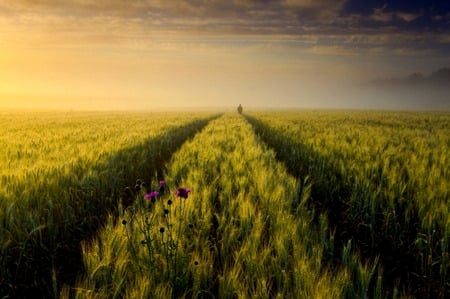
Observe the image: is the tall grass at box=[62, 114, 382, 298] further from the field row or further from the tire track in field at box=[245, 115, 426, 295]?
the tire track in field at box=[245, 115, 426, 295]

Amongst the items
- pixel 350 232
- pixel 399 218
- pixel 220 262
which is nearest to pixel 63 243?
pixel 220 262

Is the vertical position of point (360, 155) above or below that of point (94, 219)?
above

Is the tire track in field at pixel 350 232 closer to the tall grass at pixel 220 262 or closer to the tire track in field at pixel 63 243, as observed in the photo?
the tall grass at pixel 220 262

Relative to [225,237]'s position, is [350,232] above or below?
below

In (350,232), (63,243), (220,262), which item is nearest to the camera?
(220,262)

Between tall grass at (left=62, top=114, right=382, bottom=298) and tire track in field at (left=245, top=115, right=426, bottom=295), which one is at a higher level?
tall grass at (left=62, top=114, right=382, bottom=298)

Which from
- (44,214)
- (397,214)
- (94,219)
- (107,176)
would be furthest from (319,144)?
(44,214)

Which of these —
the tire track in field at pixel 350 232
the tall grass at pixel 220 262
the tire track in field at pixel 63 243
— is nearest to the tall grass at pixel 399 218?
the tire track in field at pixel 350 232

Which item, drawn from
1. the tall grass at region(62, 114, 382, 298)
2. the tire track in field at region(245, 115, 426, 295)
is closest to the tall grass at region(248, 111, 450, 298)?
the tire track in field at region(245, 115, 426, 295)

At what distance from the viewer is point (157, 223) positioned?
2.92 m

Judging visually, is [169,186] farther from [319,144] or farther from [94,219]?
[319,144]

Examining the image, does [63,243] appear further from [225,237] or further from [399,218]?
[399,218]

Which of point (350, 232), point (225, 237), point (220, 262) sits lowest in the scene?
point (350, 232)

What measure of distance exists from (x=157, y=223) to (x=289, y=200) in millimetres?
1453
